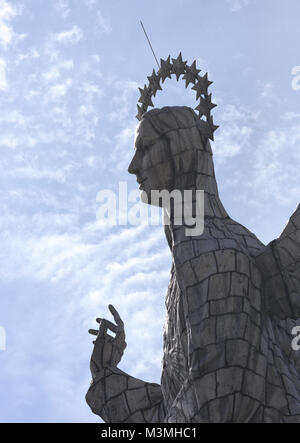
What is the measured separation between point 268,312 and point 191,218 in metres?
1.27

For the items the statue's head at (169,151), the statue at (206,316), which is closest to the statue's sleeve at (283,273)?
the statue at (206,316)

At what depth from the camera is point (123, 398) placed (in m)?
8.53

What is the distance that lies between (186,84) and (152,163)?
1061 mm

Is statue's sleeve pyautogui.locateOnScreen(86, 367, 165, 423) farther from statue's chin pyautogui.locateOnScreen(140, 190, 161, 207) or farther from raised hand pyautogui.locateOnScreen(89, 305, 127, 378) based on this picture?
statue's chin pyautogui.locateOnScreen(140, 190, 161, 207)

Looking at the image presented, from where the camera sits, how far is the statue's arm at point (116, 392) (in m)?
8.39

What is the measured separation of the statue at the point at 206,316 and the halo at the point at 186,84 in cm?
1

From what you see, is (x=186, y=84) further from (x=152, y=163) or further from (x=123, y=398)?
(x=123, y=398)

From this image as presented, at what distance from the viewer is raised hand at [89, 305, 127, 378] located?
8.95 metres

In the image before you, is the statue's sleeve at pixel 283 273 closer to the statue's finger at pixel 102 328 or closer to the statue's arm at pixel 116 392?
the statue's arm at pixel 116 392

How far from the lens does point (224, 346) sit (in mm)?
7273

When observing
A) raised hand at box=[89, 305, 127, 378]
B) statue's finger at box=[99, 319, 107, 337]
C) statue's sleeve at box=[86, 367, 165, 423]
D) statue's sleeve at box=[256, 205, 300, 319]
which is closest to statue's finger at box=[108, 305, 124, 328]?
raised hand at box=[89, 305, 127, 378]

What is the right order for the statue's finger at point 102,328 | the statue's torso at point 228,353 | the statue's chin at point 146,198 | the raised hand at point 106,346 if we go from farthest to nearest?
1. the statue's finger at point 102,328
2. the raised hand at point 106,346
3. the statue's chin at point 146,198
4. the statue's torso at point 228,353
